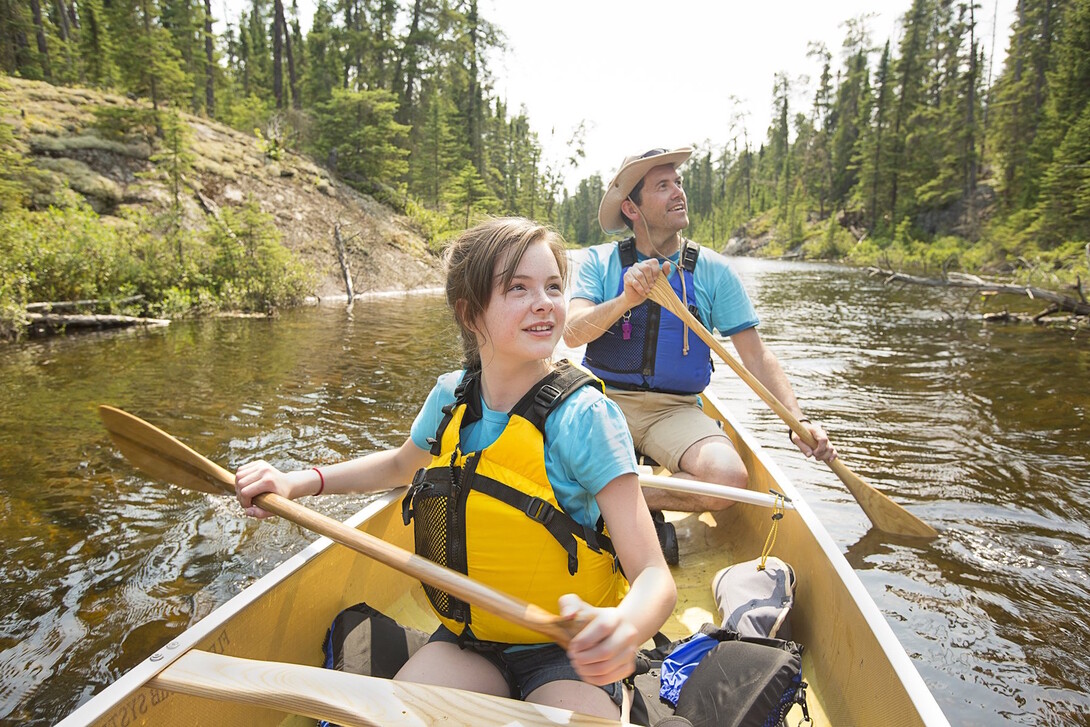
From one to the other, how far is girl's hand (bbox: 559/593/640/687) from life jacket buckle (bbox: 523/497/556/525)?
0.31 meters

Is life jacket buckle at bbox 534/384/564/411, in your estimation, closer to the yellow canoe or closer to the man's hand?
the yellow canoe

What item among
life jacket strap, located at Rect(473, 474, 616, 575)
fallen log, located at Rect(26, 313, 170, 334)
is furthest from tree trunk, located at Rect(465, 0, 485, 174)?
life jacket strap, located at Rect(473, 474, 616, 575)

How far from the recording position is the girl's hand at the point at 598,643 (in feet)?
3.51

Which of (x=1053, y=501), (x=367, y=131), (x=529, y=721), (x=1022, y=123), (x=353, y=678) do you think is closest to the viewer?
(x=529, y=721)

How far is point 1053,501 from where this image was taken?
3953 mm

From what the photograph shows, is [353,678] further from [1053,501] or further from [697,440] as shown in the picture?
[1053,501]

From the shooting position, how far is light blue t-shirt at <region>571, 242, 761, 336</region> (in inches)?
126

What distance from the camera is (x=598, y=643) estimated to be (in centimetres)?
108

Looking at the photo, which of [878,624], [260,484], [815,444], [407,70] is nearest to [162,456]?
[260,484]

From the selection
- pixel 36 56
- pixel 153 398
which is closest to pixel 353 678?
pixel 153 398

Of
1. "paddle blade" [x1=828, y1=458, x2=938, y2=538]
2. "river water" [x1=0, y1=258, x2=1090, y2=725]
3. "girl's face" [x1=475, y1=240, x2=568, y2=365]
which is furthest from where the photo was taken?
"paddle blade" [x1=828, y1=458, x2=938, y2=538]

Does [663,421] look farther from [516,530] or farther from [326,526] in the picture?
[326,526]

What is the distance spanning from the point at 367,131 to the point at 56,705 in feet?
68.5

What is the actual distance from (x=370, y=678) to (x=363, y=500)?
9.82ft
